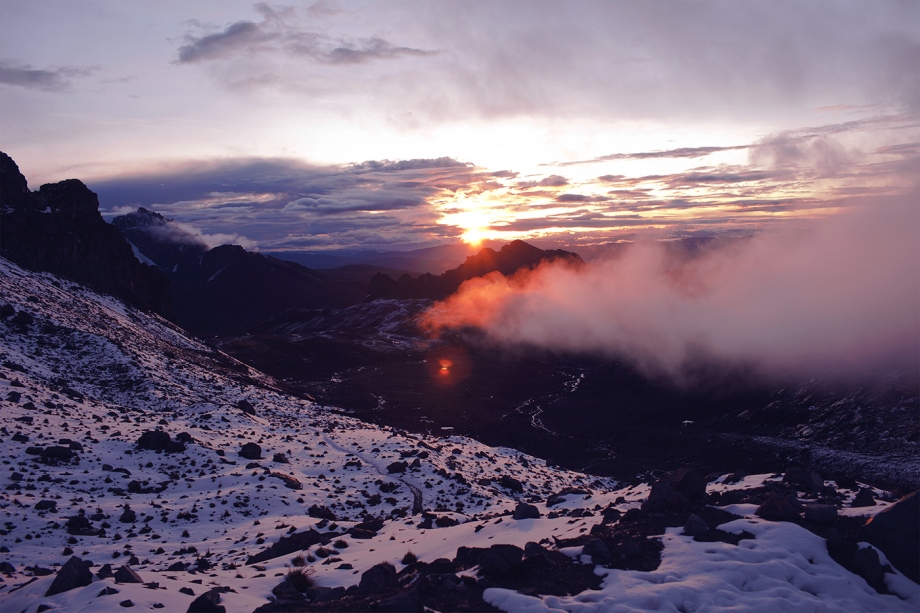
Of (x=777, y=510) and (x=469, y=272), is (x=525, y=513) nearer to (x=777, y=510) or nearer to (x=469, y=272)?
(x=777, y=510)

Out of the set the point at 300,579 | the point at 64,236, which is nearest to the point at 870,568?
the point at 300,579

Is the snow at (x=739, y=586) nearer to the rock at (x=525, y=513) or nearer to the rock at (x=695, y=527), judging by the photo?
the rock at (x=695, y=527)

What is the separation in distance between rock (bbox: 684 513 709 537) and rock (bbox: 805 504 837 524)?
7.83 feet

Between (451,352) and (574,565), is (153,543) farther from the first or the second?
(451,352)

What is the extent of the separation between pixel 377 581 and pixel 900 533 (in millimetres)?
10864

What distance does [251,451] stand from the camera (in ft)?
108

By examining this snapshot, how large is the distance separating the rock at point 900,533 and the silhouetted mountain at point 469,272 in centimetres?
16398

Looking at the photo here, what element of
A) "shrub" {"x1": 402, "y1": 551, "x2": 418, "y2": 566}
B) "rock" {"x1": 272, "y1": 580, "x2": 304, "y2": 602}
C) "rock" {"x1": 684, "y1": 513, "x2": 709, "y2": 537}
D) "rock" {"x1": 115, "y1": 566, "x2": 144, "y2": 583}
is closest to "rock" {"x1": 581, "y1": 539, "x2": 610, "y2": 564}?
"rock" {"x1": 684, "y1": 513, "x2": 709, "y2": 537}

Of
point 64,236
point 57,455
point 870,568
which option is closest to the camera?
point 870,568

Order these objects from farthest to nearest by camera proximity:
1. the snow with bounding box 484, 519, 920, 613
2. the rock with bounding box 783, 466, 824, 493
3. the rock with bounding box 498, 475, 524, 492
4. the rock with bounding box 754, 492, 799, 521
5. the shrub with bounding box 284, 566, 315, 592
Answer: the rock with bounding box 498, 475, 524, 492 → the rock with bounding box 783, 466, 824, 493 → the rock with bounding box 754, 492, 799, 521 → the shrub with bounding box 284, 566, 315, 592 → the snow with bounding box 484, 519, 920, 613

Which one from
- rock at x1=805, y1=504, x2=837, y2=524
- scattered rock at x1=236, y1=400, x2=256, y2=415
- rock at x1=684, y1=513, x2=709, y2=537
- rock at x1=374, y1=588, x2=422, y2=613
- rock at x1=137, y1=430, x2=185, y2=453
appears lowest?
scattered rock at x1=236, y1=400, x2=256, y2=415

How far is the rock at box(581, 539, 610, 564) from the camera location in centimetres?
1345

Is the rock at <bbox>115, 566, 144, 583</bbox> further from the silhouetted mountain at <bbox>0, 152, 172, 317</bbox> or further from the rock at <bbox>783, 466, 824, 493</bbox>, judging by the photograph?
the silhouetted mountain at <bbox>0, 152, 172, 317</bbox>

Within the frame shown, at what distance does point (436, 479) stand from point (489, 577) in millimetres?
21275
